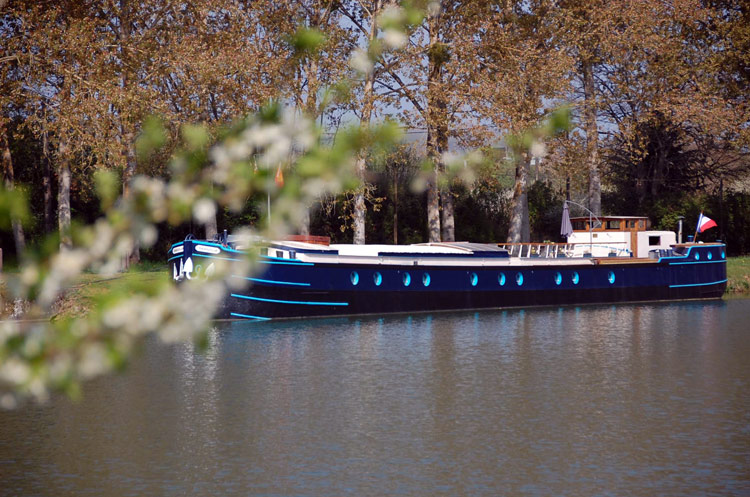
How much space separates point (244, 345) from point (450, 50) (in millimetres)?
21289

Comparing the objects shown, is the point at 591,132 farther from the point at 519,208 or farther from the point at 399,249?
the point at 399,249

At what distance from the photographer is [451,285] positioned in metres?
39.0

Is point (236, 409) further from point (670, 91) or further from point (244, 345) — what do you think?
point (670, 91)

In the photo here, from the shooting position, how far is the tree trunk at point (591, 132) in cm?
5049

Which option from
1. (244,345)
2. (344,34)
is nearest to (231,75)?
(344,34)

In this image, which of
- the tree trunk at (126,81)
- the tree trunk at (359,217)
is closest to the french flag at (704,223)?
the tree trunk at (359,217)

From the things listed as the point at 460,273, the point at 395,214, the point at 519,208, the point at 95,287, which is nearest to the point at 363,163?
the point at 395,214

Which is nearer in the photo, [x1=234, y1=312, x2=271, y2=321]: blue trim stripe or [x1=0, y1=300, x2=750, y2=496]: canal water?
[x1=0, y1=300, x2=750, y2=496]: canal water

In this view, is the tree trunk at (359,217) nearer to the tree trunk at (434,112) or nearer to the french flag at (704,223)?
the tree trunk at (434,112)

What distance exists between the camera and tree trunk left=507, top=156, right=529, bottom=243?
4783cm

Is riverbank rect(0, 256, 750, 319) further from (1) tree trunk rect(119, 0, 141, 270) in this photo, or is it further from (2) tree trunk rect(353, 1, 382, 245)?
(2) tree trunk rect(353, 1, 382, 245)

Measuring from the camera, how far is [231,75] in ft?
137

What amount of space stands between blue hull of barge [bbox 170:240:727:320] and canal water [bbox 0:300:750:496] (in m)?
6.30

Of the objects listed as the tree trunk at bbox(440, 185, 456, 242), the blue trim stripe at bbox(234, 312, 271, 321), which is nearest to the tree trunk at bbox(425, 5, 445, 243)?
the tree trunk at bbox(440, 185, 456, 242)
